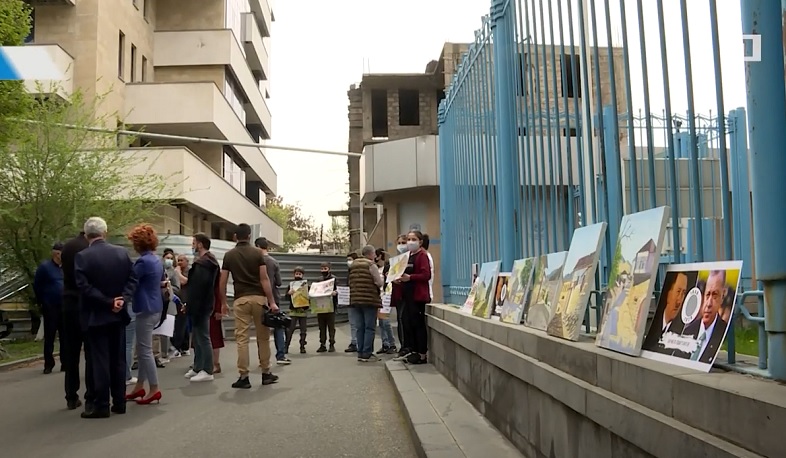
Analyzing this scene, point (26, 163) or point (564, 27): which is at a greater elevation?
point (26, 163)

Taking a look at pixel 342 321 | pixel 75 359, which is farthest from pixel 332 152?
pixel 75 359

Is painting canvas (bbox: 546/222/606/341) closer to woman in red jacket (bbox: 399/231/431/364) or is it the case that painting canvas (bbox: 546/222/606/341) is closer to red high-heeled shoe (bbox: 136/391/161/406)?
red high-heeled shoe (bbox: 136/391/161/406)

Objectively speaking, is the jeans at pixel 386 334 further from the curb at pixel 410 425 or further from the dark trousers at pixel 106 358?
the dark trousers at pixel 106 358

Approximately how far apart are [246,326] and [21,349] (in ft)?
25.6

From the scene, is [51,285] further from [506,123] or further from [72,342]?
[506,123]

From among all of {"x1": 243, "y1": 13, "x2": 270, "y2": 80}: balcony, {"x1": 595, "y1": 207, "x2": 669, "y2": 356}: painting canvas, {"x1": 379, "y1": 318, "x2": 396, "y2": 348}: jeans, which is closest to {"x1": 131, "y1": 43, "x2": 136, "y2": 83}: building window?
{"x1": 243, "y1": 13, "x2": 270, "y2": 80}: balcony

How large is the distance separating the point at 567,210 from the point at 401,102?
106 ft

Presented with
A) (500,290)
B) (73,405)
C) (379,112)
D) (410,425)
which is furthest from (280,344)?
(379,112)

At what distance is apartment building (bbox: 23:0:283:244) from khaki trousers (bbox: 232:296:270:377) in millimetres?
12632

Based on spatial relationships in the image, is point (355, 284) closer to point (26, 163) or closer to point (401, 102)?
point (26, 163)

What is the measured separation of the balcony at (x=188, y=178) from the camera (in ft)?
73.7

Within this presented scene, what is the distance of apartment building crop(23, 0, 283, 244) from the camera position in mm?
23328

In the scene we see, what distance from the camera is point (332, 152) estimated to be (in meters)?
22.7

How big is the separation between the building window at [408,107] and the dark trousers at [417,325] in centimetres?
2685
